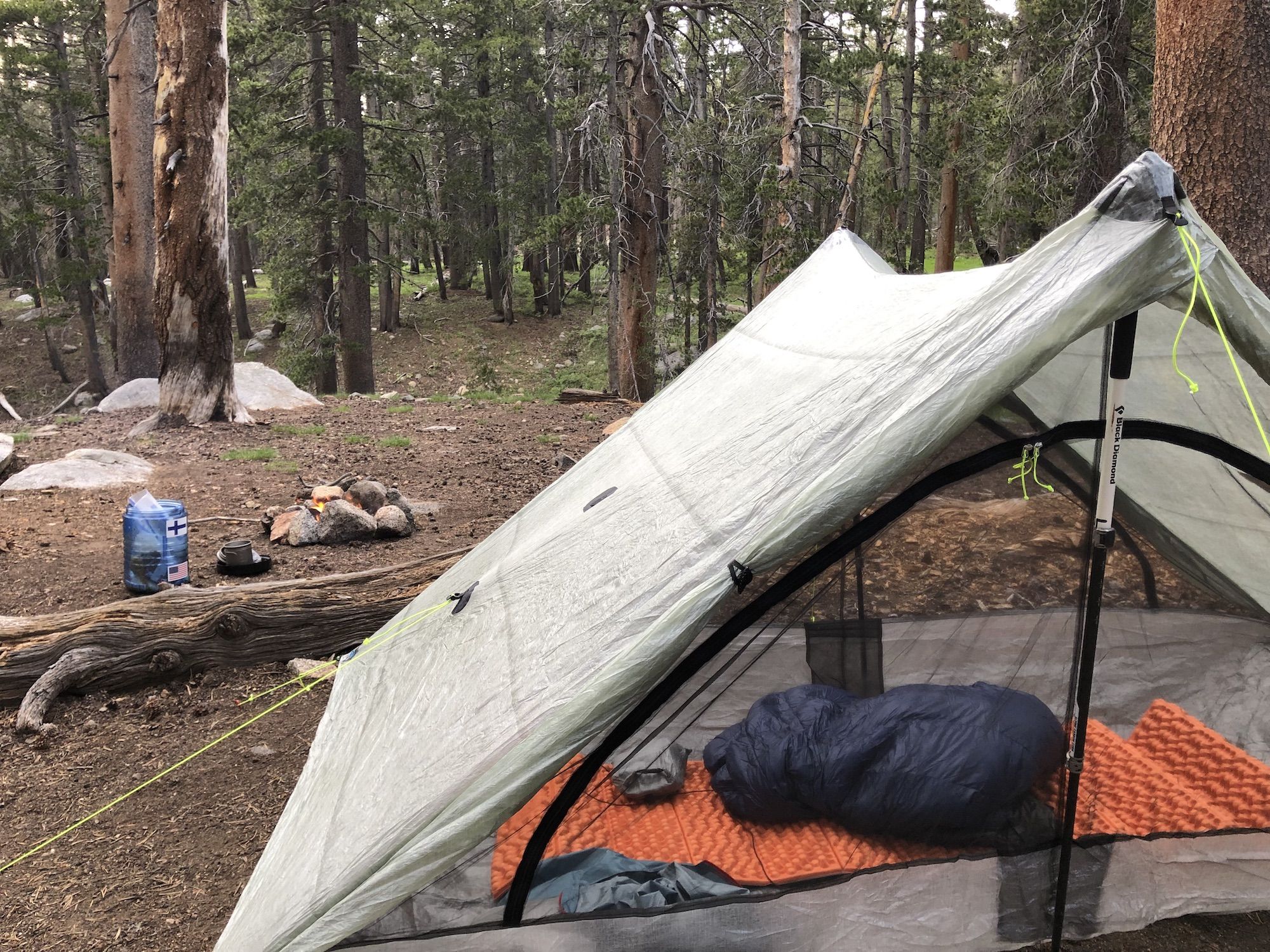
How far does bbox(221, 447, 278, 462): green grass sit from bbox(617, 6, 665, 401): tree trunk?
4.64 metres

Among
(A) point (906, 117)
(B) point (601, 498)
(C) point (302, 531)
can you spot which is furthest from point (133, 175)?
(A) point (906, 117)

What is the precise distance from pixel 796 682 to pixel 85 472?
248 inches

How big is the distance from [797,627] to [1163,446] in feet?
4.19

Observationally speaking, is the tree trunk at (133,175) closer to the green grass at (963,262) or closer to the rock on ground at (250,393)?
the rock on ground at (250,393)

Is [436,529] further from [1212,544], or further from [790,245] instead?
[790,245]

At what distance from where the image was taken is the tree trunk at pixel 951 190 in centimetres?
1595

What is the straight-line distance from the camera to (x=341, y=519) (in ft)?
19.1

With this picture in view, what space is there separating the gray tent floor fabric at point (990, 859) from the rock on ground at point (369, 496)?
4.27 meters

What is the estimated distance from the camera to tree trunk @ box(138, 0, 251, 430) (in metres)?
8.02

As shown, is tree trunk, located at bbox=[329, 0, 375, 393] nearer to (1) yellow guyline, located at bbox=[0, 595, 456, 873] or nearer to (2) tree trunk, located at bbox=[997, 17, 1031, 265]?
(2) tree trunk, located at bbox=[997, 17, 1031, 265]

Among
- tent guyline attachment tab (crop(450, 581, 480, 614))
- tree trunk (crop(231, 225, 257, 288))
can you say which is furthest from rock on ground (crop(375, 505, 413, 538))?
A: tree trunk (crop(231, 225, 257, 288))

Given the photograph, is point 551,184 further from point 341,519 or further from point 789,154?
point 341,519

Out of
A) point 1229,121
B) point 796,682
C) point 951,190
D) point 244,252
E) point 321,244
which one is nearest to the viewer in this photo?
point 796,682


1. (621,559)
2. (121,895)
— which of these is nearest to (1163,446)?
(621,559)
